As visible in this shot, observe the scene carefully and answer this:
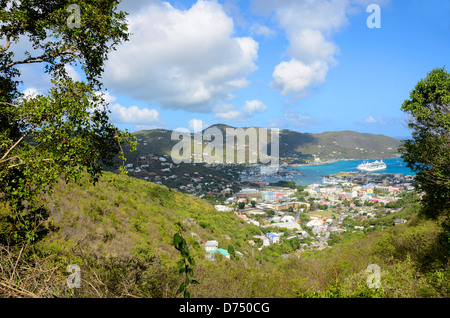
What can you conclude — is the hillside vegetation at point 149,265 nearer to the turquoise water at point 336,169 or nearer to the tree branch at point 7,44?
the tree branch at point 7,44

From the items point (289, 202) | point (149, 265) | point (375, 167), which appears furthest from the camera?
point (375, 167)

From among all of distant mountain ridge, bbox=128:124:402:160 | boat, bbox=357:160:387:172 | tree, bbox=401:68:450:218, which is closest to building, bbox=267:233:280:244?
tree, bbox=401:68:450:218

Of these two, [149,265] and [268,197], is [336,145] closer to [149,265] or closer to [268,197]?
[268,197]

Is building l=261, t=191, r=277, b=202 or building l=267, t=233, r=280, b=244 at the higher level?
building l=261, t=191, r=277, b=202

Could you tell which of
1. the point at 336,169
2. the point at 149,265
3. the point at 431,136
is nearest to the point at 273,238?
the point at 431,136

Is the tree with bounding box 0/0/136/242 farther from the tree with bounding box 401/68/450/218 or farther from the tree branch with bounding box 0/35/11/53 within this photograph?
the tree with bounding box 401/68/450/218
